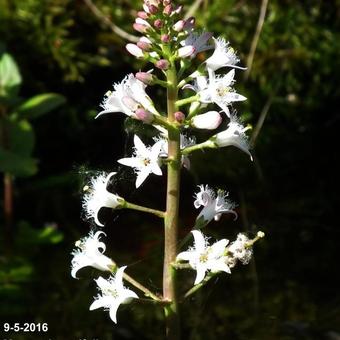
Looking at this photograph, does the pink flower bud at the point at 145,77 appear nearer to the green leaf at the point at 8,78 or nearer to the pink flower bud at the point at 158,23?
the pink flower bud at the point at 158,23

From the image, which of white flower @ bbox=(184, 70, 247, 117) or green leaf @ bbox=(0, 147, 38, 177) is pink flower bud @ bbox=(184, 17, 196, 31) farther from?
green leaf @ bbox=(0, 147, 38, 177)

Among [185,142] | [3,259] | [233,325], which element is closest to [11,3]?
[3,259]

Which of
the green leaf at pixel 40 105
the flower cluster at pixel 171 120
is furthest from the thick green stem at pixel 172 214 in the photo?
the green leaf at pixel 40 105

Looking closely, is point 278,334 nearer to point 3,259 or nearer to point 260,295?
point 260,295

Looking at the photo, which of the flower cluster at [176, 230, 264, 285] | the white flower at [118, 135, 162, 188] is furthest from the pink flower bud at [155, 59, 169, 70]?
the flower cluster at [176, 230, 264, 285]

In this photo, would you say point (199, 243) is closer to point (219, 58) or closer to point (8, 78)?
point (219, 58)

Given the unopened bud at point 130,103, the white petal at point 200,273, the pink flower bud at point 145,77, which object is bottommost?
the white petal at point 200,273
